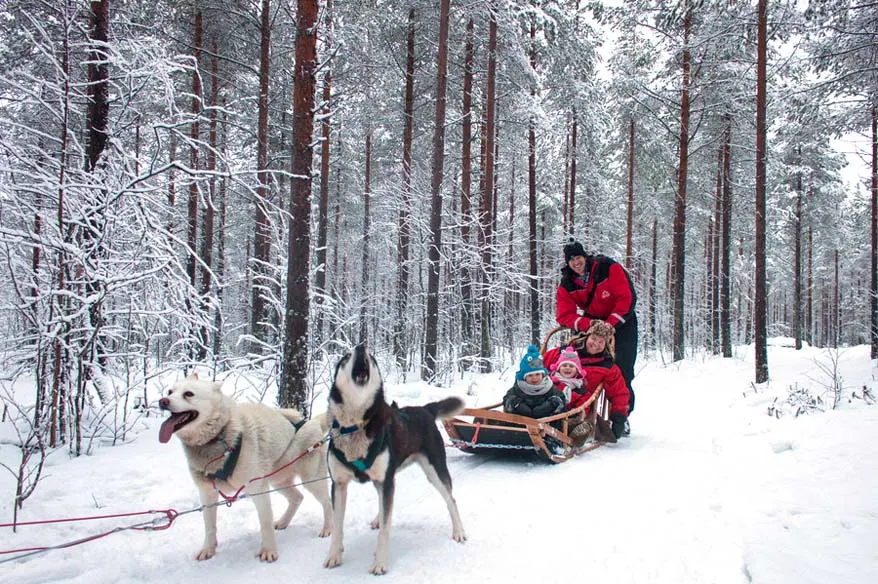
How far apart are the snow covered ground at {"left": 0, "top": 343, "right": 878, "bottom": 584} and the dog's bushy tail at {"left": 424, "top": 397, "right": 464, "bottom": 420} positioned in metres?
0.84

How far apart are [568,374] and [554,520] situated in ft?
8.98

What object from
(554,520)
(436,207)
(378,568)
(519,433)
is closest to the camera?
(378,568)

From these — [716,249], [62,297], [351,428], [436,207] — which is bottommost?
[351,428]

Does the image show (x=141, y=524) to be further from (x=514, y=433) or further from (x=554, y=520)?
(x=514, y=433)

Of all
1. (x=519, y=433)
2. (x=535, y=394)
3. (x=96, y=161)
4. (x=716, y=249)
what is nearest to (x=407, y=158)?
(x=96, y=161)

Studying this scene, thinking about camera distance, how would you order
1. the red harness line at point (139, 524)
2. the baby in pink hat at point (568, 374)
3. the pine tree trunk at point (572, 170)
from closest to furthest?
1. the red harness line at point (139, 524)
2. the baby in pink hat at point (568, 374)
3. the pine tree trunk at point (572, 170)

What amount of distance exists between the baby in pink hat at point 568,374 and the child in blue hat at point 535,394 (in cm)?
41

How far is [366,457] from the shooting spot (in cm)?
323

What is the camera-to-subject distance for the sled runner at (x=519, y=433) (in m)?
5.21

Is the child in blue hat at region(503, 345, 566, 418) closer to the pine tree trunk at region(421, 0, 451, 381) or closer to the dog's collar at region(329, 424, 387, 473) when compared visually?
the dog's collar at region(329, 424, 387, 473)

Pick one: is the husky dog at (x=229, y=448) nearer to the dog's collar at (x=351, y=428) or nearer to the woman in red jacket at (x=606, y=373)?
the dog's collar at (x=351, y=428)

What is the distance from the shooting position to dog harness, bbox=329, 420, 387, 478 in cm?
323

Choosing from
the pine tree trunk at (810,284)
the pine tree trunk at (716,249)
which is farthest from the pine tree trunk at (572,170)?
the pine tree trunk at (810,284)

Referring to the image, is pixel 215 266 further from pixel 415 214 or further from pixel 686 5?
pixel 686 5
